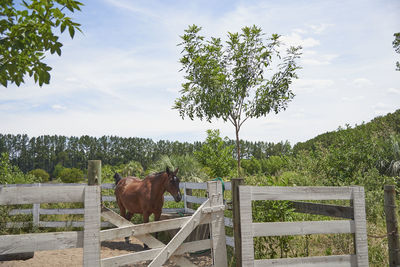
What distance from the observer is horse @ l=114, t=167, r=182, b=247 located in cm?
612

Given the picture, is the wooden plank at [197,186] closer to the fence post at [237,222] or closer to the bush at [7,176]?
the fence post at [237,222]

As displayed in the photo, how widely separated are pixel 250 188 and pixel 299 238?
308cm

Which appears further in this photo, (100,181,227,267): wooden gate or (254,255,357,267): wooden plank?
(100,181,227,267): wooden gate

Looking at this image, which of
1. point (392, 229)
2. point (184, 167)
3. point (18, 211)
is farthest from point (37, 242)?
point (184, 167)

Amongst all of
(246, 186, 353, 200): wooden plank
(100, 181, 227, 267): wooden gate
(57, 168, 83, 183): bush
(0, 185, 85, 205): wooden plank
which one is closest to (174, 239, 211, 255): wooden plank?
(100, 181, 227, 267): wooden gate

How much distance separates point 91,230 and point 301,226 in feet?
7.84

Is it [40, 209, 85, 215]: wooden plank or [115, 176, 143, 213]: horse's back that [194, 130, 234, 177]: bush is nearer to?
[40, 209, 85, 215]: wooden plank

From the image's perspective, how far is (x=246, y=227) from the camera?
369cm

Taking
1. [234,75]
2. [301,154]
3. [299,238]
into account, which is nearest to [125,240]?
[299,238]

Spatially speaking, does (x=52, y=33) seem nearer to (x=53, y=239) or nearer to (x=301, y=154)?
(x=53, y=239)

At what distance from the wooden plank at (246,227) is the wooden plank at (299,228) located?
0.08 m

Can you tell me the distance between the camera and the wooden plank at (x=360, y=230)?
157 inches

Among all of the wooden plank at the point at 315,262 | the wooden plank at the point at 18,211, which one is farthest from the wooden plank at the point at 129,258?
the wooden plank at the point at 18,211

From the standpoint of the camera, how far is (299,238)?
6219 mm
